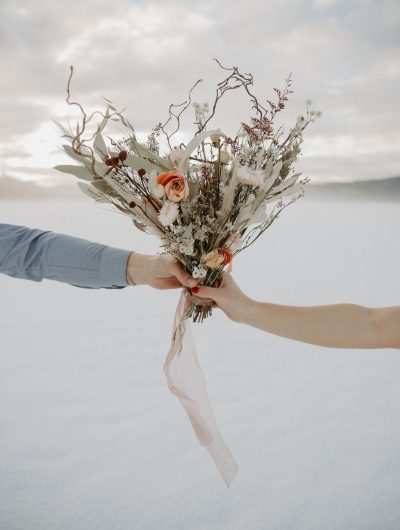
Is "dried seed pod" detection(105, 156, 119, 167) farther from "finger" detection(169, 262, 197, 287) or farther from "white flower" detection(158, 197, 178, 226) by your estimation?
"finger" detection(169, 262, 197, 287)

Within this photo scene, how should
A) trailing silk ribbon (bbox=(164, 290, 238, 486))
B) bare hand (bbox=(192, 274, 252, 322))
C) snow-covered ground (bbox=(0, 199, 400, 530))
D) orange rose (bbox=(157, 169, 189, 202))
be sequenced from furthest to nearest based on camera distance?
snow-covered ground (bbox=(0, 199, 400, 530)), trailing silk ribbon (bbox=(164, 290, 238, 486)), bare hand (bbox=(192, 274, 252, 322)), orange rose (bbox=(157, 169, 189, 202))

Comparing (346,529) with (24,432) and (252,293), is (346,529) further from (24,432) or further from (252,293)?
(252,293)

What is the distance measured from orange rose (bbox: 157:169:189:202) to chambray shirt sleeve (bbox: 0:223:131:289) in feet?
1.54

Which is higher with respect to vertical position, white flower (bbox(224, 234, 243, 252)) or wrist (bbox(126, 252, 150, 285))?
white flower (bbox(224, 234, 243, 252))

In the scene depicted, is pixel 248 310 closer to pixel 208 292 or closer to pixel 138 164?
pixel 208 292

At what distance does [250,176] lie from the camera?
1146mm

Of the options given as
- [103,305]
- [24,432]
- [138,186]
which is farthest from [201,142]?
[103,305]

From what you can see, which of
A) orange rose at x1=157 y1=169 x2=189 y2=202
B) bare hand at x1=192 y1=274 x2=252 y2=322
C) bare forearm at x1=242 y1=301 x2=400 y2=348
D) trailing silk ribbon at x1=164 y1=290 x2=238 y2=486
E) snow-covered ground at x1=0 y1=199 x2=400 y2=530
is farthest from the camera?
snow-covered ground at x1=0 y1=199 x2=400 y2=530

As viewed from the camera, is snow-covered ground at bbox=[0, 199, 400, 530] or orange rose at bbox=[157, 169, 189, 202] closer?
orange rose at bbox=[157, 169, 189, 202]

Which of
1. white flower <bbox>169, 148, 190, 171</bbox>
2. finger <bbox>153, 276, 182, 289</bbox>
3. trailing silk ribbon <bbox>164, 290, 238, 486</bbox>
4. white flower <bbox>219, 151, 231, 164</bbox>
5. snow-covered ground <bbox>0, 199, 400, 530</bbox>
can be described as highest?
white flower <bbox>219, 151, 231, 164</bbox>

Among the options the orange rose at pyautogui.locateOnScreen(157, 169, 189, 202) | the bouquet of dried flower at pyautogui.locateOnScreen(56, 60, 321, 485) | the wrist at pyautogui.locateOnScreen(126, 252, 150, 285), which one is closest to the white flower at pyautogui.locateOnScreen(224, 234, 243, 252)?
the bouquet of dried flower at pyautogui.locateOnScreen(56, 60, 321, 485)

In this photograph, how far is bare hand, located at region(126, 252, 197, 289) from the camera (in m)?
1.40

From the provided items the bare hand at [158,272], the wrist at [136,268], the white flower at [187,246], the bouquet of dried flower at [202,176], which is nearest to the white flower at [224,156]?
the bouquet of dried flower at [202,176]

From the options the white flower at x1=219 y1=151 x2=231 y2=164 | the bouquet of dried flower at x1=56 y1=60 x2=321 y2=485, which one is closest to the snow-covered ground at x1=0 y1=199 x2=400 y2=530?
the bouquet of dried flower at x1=56 y1=60 x2=321 y2=485
